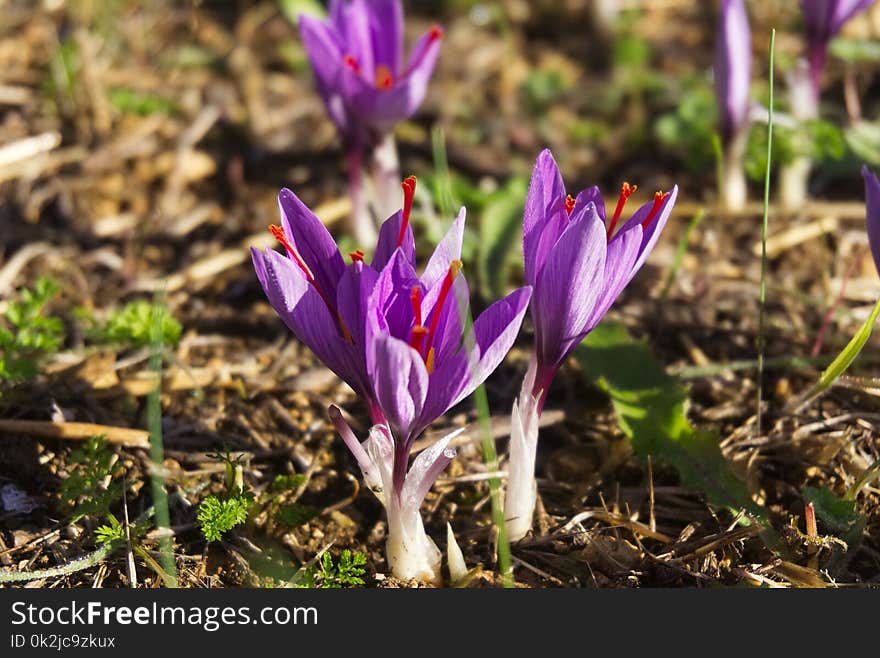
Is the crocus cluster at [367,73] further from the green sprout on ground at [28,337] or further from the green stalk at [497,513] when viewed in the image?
the green stalk at [497,513]

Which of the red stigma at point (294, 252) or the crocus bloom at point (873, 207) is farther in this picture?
the crocus bloom at point (873, 207)

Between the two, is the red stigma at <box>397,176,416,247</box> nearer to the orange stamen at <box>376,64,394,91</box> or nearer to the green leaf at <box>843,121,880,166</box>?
the orange stamen at <box>376,64,394,91</box>

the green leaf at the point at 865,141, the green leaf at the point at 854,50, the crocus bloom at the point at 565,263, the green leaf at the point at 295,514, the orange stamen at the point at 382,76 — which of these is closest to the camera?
the crocus bloom at the point at 565,263

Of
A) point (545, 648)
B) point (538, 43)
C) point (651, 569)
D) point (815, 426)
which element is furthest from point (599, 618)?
point (538, 43)

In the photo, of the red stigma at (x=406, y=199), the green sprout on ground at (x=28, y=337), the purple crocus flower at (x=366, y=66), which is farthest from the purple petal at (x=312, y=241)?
the purple crocus flower at (x=366, y=66)

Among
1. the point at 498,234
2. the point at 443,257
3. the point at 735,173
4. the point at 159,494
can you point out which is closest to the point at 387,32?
the point at 498,234

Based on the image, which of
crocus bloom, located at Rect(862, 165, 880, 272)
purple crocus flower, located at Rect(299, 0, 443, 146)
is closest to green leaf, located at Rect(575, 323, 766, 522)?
crocus bloom, located at Rect(862, 165, 880, 272)

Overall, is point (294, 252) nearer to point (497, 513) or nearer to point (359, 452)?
point (359, 452)
